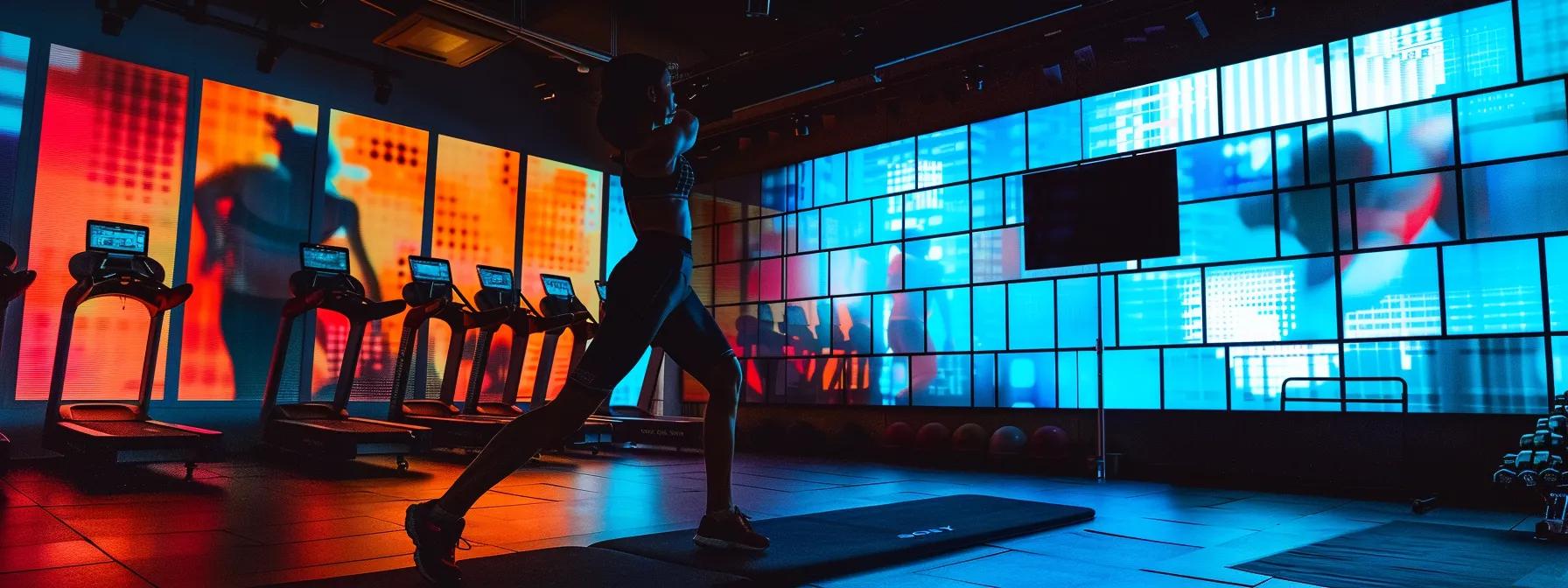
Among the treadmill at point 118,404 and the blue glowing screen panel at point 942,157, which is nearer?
the treadmill at point 118,404

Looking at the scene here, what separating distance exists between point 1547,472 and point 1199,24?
3791mm

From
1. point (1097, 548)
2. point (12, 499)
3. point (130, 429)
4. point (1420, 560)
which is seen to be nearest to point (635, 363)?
point (1097, 548)

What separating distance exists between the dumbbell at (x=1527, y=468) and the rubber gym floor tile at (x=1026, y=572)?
7.75 ft

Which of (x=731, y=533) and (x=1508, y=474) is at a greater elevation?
(x=1508, y=474)

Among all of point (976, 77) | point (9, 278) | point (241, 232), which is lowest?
point (9, 278)

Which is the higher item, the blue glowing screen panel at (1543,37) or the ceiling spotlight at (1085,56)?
the ceiling spotlight at (1085,56)

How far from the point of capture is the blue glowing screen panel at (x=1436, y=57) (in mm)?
5902

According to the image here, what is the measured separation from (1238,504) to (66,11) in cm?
890

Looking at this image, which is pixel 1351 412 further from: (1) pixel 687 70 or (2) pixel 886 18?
(1) pixel 687 70

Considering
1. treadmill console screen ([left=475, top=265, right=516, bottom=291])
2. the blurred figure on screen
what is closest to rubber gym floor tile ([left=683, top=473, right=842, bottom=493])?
treadmill console screen ([left=475, top=265, right=516, bottom=291])

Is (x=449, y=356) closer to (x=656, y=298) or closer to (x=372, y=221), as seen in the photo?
(x=372, y=221)

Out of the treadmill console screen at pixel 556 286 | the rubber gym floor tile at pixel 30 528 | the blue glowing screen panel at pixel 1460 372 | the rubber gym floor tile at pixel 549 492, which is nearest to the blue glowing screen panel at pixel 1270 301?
the blue glowing screen panel at pixel 1460 372

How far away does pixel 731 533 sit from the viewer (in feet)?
9.69

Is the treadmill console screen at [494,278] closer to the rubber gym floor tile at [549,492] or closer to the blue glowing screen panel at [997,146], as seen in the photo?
the rubber gym floor tile at [549,492]
